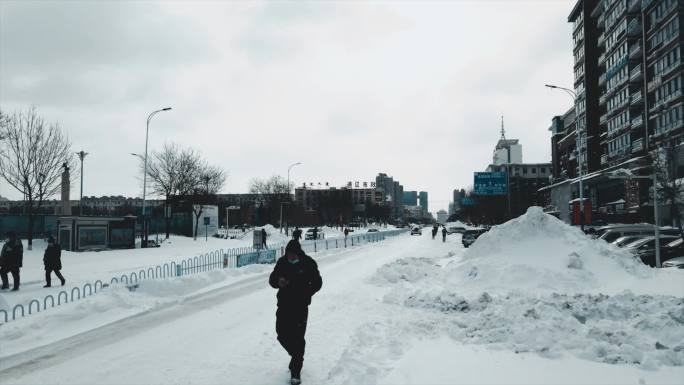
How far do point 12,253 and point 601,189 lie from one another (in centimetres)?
6013

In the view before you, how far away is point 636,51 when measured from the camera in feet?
165

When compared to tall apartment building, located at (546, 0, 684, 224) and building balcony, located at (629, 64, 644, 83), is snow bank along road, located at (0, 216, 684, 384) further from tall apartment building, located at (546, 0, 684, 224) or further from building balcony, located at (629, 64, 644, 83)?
building balcony, located at (629, 64, 644, 83)

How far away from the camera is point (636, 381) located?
570cm

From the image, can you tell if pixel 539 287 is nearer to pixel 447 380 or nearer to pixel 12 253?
pixel 447 380

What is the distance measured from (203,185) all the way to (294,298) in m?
52.8

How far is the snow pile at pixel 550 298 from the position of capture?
6.96m

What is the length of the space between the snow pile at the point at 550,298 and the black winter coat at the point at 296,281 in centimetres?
328

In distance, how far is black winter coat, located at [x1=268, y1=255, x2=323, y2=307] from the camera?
597 cm

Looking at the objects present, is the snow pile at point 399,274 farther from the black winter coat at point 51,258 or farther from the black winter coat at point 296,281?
the black winter coat at point 51,258

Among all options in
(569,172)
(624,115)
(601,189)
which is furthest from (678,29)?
(569,172)

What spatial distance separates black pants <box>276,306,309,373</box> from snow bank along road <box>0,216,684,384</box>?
330 millimetres

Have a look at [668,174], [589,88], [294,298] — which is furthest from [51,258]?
[589,88]

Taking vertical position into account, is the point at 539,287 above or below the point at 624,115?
below

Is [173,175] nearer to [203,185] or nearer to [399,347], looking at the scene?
[203,185]
